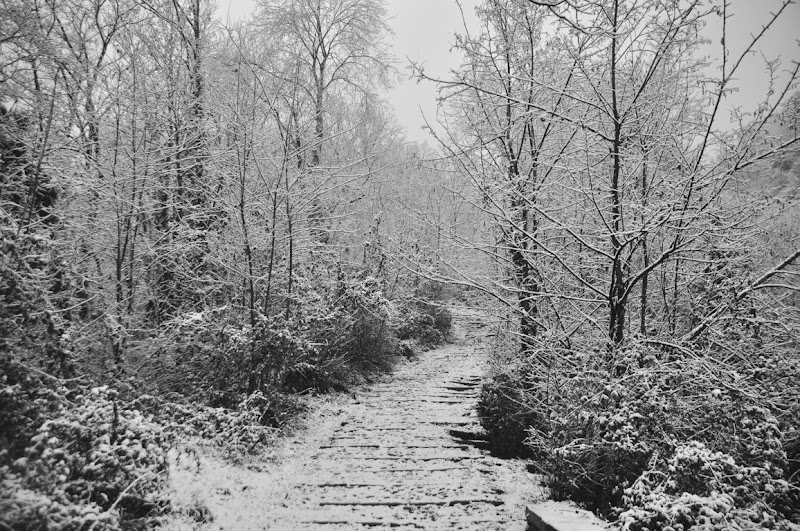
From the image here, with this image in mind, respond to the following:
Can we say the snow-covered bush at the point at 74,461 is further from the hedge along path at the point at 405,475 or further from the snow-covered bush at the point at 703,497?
the snow-covered bush at the point at 703,497

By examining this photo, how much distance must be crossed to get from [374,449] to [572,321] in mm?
3061

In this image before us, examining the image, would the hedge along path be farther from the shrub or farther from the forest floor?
the shrub

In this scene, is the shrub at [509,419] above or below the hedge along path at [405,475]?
above

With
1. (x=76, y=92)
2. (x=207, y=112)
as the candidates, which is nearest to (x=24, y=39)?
(x=76, y=92)

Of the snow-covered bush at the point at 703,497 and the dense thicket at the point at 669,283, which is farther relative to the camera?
the dense thicket at the point at 669,283

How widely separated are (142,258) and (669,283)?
723 centimetres

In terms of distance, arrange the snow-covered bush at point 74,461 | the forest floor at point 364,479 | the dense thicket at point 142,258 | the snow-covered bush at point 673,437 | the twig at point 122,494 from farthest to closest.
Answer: the forest floor at point 364,479, the dense thicket at point 142,258, the snow-covered bush at point 673,437, the twig at point 122,494, the snow-covered bush at point 74,461

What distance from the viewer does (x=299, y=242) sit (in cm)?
793

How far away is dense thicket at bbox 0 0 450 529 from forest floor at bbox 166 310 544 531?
Answer: 435 mm

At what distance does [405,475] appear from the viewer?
4984 millimetres

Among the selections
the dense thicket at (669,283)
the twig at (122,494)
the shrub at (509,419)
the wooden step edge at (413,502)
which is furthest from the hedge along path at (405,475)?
the twig at (122,494)

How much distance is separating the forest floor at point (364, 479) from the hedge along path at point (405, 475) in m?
0.01

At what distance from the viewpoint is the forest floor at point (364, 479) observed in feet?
13.1

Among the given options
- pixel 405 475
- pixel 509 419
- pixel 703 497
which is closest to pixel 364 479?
pixel 405 475
